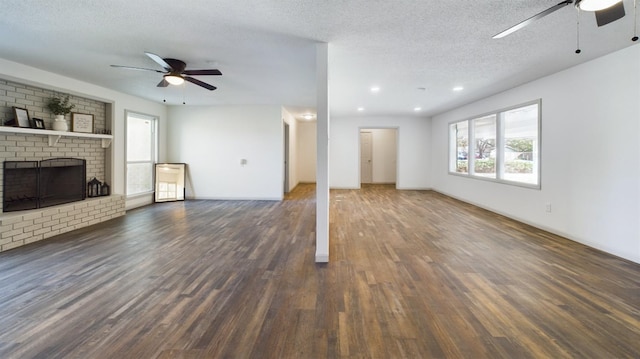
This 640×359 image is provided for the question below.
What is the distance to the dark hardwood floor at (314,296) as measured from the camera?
1.81 meters

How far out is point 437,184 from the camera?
30.4 ft

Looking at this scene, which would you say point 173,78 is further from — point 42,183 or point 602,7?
point 602,7

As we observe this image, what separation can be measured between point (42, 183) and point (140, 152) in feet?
7.87

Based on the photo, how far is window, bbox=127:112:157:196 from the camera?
21.3 ft

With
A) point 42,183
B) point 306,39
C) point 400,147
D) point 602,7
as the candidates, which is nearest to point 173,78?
point 306,39

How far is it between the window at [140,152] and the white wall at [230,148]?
0.55 m

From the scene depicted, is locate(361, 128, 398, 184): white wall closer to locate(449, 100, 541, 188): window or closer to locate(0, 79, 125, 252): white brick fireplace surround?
locate(449, 100, 541, 188): window

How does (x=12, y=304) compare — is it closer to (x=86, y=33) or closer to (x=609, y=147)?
(x=86, y=33)

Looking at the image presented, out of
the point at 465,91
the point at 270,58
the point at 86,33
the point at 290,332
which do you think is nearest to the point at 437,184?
the point at 465,91

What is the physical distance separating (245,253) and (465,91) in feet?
16.9

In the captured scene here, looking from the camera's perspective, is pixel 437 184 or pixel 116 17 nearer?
pixel 116 17

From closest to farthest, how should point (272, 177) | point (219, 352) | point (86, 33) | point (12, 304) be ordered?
point (219, 352) → point (12, 304) → point (86, 33) → point (272, 177)

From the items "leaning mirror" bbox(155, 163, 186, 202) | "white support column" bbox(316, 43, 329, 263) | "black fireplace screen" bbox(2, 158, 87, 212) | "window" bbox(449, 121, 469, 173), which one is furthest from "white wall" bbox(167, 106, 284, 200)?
"window" bbox(449, 121, 469, 173)

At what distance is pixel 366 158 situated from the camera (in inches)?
465
